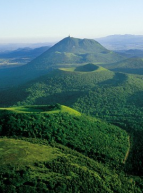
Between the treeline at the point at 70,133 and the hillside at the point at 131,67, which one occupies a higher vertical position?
the hillside at the point at 131,67

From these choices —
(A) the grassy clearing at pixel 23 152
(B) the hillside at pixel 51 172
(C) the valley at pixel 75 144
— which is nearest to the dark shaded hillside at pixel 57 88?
(C) the valley at pixel 75 144

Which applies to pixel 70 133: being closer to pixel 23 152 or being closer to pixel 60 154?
pixel 60 154

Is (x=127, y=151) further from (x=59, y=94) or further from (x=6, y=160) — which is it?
(x=59, y=94)

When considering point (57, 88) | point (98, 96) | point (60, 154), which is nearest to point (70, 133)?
point (60, 154)

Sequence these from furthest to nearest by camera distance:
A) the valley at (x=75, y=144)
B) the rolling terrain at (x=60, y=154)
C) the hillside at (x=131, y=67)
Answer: the hillside at (x=131, y=67)
the valley at (x=75, y=144)
the rolling terrain at (x=60, y=154)

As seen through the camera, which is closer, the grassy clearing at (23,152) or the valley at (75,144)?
the valley at (75,144)

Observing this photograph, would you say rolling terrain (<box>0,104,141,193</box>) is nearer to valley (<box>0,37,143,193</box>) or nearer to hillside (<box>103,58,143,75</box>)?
valley (<box>0,37,143,193</box>)

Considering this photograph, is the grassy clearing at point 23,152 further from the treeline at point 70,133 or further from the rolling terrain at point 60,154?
the treeline at point 70,133

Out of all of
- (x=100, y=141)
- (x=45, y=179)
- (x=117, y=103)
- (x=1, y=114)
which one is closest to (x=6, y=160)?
(x=45, y=179)

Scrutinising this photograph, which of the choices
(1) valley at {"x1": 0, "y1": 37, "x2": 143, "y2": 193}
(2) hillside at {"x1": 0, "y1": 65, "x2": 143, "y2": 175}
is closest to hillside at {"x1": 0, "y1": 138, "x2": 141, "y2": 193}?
(1) valley at {"x1": 0, "y1": 37, "x2": 143, "y2": 193}
